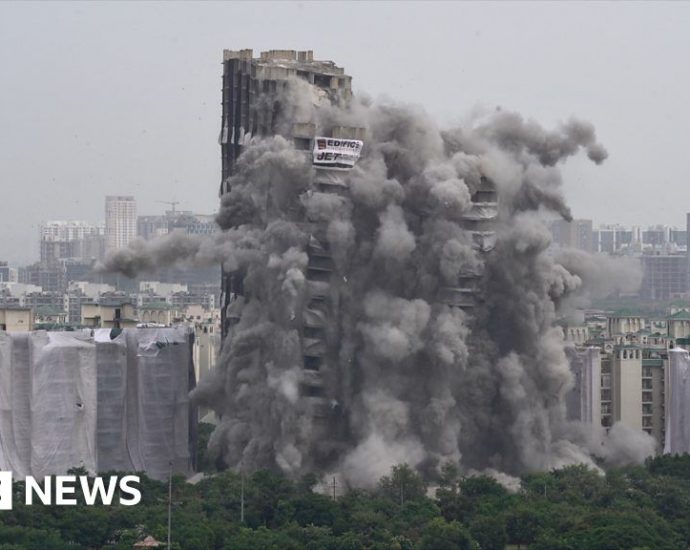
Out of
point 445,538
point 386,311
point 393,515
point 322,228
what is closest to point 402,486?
point 393,515

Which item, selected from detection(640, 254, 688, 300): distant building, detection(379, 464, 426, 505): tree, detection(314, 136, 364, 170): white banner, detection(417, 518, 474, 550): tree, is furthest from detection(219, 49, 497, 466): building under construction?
detection(640, 254, 688, 300): distant building

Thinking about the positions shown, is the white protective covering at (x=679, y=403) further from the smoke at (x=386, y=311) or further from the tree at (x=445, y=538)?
the tree at (x=445, y=538)

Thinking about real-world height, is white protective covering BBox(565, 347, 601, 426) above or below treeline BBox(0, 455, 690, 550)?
above

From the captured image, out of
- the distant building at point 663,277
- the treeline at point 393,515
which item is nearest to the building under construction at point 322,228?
the treeline at point 393,515

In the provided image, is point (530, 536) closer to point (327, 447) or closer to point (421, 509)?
point (421, 509)

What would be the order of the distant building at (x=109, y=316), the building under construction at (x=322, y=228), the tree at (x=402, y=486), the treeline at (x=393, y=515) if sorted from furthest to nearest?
the distant building at (x=109, y=316)
the building under construction at (x=322, y=228)
the tree at (x=402, y=486)
the treeline at (x=393, y=515)

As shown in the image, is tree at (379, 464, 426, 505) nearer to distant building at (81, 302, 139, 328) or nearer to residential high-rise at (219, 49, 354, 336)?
residential high-rise at (219, 49, 354, 336)

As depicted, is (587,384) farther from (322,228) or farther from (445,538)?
(445,538)

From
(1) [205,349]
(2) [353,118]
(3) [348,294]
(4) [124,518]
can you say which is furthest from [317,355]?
(1) [205,349]
